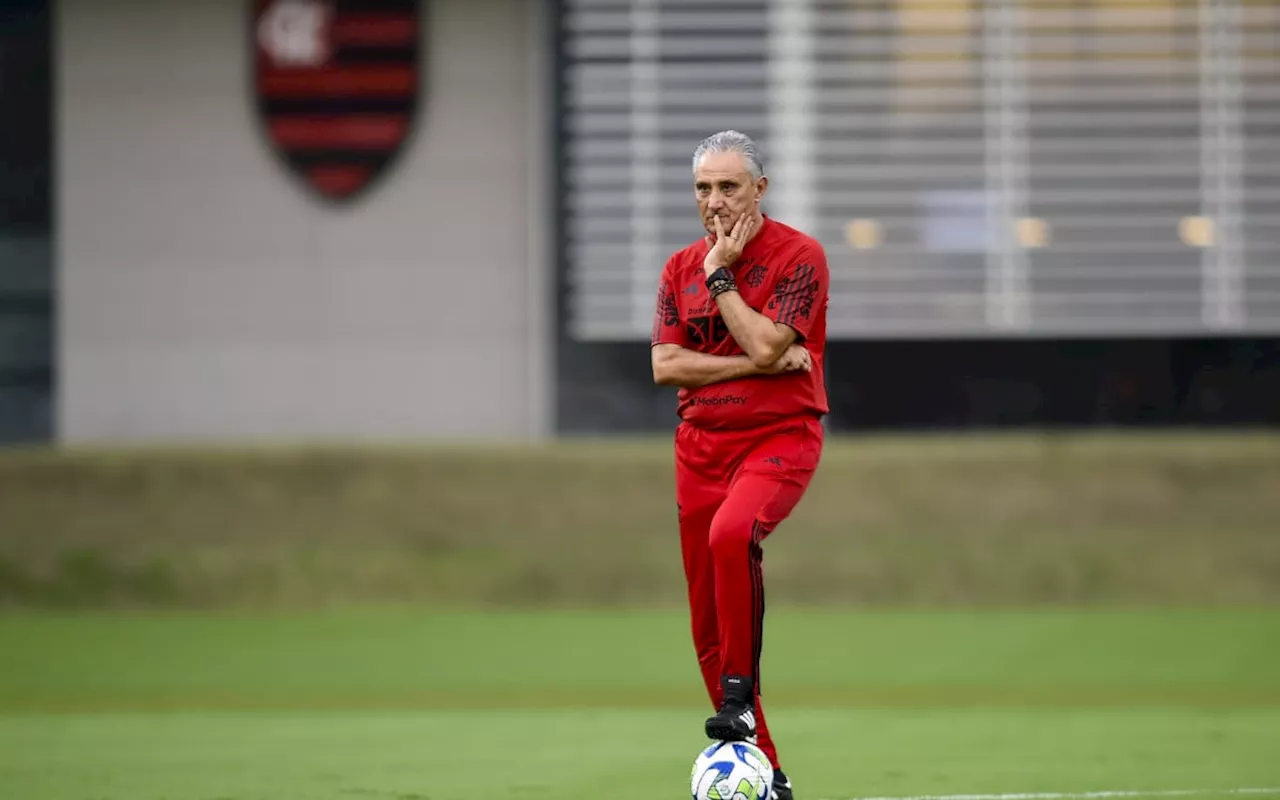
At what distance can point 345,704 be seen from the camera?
873cm

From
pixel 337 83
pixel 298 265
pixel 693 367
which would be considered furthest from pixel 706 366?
pixel 298 265

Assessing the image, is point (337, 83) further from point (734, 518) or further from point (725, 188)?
point (734, 518)

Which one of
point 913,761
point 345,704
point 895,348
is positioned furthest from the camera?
point 895,348

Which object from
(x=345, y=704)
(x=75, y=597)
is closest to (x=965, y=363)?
(x=345, y=704)

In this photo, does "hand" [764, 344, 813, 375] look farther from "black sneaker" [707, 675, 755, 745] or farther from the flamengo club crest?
the flamengo club crest

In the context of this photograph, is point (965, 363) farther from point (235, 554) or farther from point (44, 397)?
point (44, 397)

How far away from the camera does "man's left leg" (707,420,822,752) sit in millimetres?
5125

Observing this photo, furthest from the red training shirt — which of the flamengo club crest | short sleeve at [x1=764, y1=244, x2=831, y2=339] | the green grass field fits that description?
the flamengo club crest

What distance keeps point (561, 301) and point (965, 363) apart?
7.68ft

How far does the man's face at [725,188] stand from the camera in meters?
5.30

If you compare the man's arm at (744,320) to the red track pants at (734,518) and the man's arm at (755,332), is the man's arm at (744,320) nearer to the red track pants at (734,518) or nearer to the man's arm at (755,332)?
the man's arm at (755,332)

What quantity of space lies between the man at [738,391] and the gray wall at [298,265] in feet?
19.5

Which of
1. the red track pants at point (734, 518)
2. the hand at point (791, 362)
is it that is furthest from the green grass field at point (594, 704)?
the hand at point (791, 362)

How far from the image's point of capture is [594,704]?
8.71 meters
